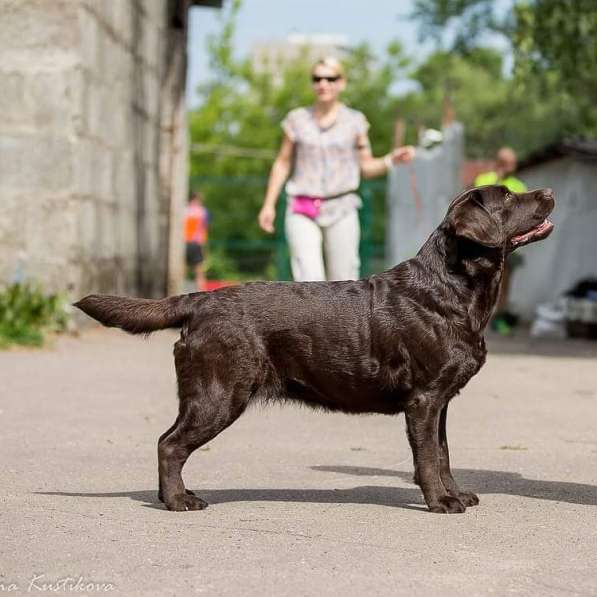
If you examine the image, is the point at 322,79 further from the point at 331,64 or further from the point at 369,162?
the point at 369,162

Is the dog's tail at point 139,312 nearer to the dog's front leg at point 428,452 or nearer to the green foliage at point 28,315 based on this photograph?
the dog's front leg at point 428,452

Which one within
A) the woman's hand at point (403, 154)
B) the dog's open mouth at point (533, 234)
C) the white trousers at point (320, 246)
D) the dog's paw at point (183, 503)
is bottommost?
the dog's paw at point (183, 503)

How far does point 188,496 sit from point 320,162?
393 centimetres

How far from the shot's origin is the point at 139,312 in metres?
5.61

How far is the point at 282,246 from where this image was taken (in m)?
21.2

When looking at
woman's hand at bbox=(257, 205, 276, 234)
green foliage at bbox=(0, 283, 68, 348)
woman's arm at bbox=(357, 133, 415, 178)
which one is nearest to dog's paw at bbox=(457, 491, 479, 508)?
woman's arm at bbox=(357, 133, 415, 178)

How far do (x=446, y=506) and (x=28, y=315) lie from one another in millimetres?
7715

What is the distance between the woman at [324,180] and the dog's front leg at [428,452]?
3.36 meters

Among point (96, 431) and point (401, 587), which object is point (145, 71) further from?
point (401, 587)

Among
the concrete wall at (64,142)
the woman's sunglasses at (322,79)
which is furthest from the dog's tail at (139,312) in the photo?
the concrete wall at (64,142)

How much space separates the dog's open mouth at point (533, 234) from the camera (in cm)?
577

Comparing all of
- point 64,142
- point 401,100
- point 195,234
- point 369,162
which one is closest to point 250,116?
point 401,100

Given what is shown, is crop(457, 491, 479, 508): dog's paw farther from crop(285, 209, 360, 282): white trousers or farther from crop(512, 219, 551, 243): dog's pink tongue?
crop(285, 209, 360, 282): white trousers

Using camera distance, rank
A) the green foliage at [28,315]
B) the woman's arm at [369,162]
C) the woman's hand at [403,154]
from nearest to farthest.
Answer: the woman's hand at [403,154] → the woman's arm at [369,162] → the green foliage at [28,315]
